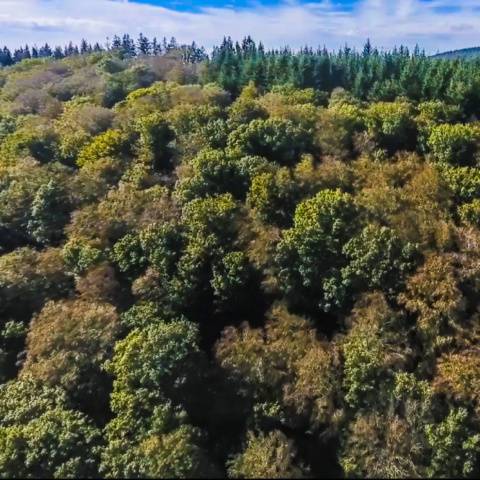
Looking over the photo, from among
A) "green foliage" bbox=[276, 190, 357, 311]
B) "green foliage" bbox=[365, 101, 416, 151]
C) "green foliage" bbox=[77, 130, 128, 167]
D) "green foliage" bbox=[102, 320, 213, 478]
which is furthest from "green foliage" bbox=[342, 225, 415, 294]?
"green foliage" bbox=[77, 130, 128, 167]

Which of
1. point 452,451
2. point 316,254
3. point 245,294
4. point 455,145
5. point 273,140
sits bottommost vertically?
point 452,451

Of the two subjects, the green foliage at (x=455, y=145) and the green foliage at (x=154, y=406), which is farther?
the green foliage at (x=455, y=145)

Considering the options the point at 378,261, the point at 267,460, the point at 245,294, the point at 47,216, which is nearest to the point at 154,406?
the point at 267,460

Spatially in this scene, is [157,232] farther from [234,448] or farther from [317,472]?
[317,472]

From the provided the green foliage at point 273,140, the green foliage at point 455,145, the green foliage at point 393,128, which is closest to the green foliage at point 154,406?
the green foliage at point 273,140

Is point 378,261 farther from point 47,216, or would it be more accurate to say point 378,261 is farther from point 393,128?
point 47,216

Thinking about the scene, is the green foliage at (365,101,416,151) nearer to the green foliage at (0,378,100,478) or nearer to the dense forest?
the dense forest

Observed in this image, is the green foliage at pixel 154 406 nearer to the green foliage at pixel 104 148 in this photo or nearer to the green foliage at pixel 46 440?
the green foliage at pixel 46 440

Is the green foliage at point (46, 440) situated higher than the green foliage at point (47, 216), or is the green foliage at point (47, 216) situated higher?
the green foliage at point (47, 216)
